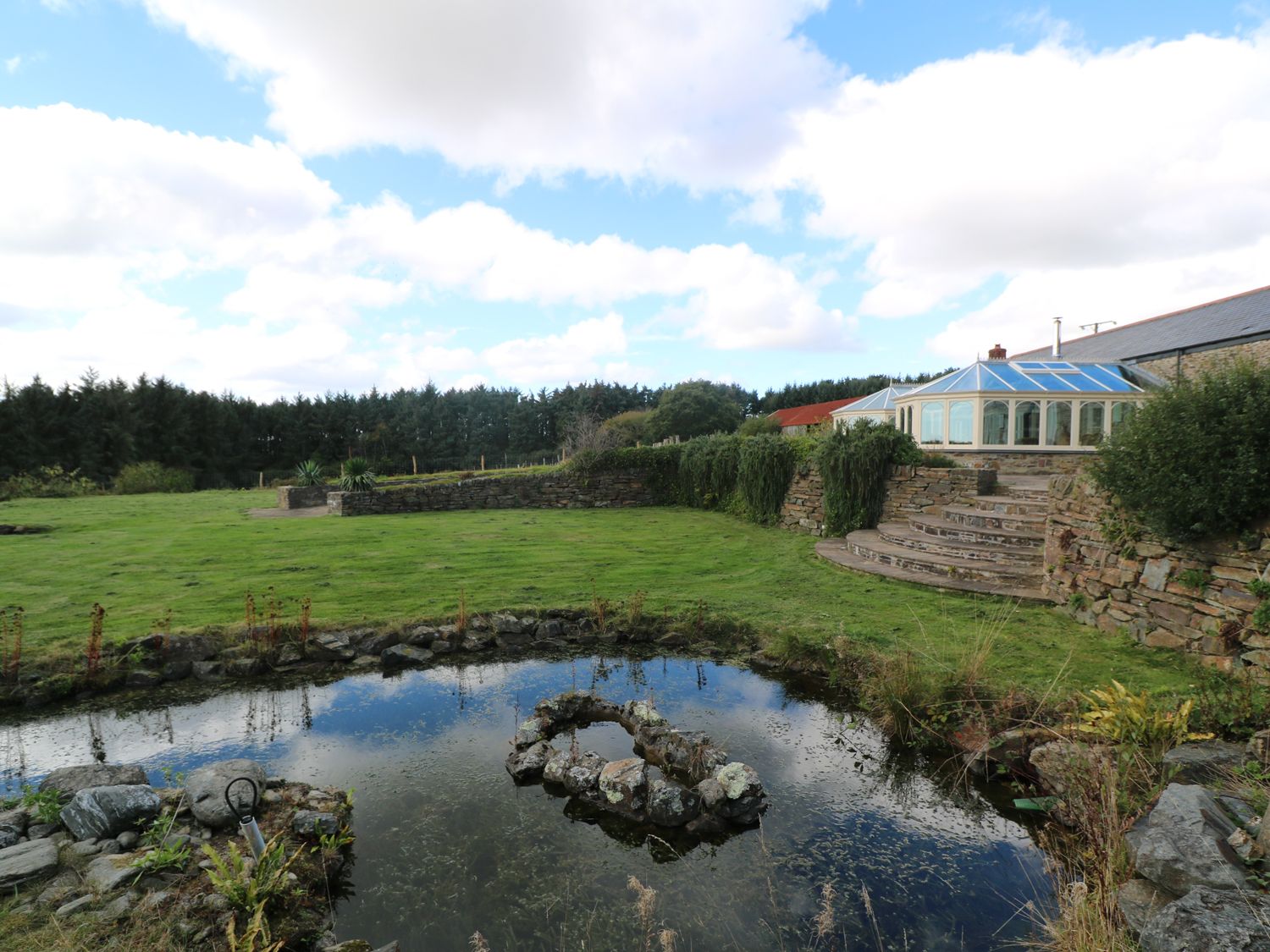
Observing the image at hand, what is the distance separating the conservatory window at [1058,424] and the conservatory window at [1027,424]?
224 mm

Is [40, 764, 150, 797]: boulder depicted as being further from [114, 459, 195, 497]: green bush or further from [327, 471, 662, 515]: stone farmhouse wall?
[114, 459, 195, 497]: green bush

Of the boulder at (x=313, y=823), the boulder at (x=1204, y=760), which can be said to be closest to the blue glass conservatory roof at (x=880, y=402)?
the boulder at (x=1204, y=760)

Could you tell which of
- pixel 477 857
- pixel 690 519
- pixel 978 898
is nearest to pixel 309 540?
pixel 690 519

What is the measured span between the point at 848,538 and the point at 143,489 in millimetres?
24509

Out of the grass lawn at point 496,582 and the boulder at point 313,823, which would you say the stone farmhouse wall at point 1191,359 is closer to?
the grass lawn at point 496,582

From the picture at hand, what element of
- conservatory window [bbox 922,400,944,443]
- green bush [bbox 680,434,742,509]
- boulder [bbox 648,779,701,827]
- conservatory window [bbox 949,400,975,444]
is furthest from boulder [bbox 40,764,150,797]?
conservatory window [bbox 922,400,944,443]

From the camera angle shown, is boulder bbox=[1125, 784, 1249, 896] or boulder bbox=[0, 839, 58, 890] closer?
boulder bbox=[1125, 784, 1249, 896]

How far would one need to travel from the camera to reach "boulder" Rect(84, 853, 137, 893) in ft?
10.4

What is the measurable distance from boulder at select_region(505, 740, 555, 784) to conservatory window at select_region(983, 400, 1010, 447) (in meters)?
15.8

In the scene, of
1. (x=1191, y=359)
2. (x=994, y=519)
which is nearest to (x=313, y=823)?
(x=994, y=519)

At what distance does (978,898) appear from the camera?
11.1 feet

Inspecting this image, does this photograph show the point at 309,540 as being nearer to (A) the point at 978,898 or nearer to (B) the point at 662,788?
(B) the point at 662,788

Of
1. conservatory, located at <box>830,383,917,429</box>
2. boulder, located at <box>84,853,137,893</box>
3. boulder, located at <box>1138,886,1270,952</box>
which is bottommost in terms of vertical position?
boulder, located at <box>84,853,137,893</box>

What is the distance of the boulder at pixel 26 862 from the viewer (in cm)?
319
